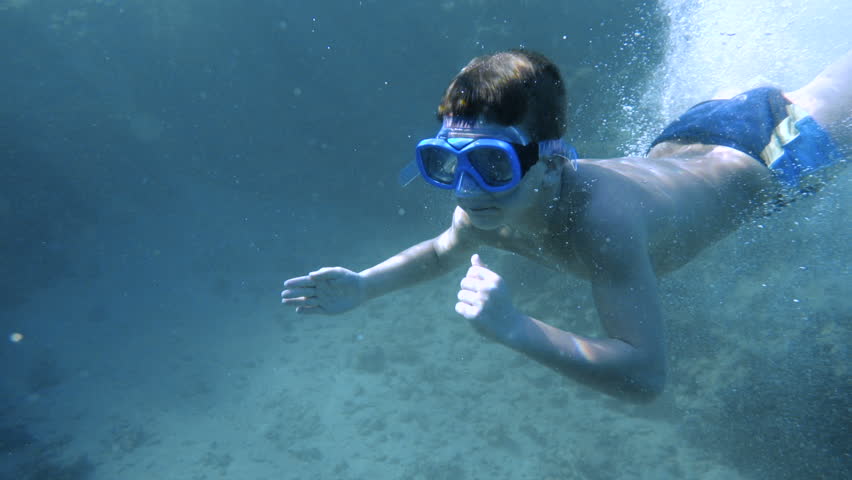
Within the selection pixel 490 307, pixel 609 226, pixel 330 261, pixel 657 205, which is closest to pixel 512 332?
pixel 490 307

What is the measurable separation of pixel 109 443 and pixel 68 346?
602 centimetres

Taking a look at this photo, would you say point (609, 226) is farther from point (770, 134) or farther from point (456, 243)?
point (770, 134)

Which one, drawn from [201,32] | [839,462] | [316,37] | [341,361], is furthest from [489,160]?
[201,32]

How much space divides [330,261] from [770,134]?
11669 millimetres

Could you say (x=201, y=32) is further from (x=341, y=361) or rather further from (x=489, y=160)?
(x=489, y=160)

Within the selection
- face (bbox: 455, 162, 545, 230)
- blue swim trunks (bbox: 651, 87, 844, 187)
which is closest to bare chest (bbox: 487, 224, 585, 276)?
face (bbox: 455, 162, 545, 230)

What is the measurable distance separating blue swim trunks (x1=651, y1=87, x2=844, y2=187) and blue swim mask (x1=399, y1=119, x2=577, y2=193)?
2423mm

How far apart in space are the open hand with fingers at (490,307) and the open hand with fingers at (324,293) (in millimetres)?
1237

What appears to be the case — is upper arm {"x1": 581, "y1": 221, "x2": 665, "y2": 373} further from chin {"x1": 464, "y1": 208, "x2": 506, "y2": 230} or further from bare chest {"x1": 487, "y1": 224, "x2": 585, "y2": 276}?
chin {"x1": 464, "y1": 208, "x2": 506, "y2": 230}

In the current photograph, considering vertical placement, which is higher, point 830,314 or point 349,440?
point 349,440

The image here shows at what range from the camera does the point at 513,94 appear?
1.99 m

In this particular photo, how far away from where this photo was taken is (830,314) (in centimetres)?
614

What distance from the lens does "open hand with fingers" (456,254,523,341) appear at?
1822 millimetres

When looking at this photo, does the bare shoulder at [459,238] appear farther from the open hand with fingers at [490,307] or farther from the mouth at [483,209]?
the open hand with fingers at [490,307]
